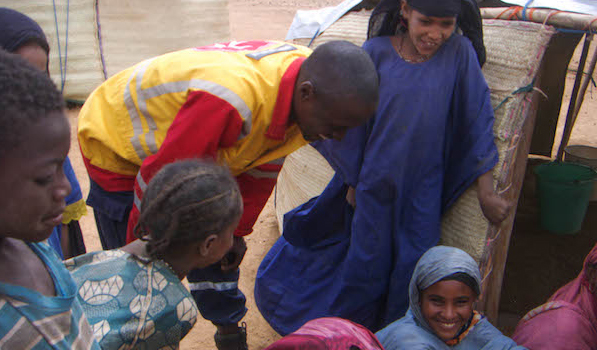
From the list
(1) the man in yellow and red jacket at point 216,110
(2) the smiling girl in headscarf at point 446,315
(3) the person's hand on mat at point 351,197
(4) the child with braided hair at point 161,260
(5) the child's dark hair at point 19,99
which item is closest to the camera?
(5) the child's dark hair at point 19,99

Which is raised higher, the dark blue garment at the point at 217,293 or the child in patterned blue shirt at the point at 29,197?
the child in patterned blue shirt at the point at 29,197

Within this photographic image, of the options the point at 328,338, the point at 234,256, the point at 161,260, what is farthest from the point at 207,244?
the point at 234,256

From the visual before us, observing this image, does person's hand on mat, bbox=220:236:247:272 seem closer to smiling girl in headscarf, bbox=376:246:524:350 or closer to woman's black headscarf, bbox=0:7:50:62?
smiling girl in headscarf, bbox=376:246:524:350

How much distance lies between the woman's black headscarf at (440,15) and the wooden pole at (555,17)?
0.43 metres

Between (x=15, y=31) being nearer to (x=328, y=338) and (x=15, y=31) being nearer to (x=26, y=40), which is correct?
(x=26, y=40)

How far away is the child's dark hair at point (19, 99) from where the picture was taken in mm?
659

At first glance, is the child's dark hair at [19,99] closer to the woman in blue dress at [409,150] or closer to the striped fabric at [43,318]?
the striped fabric at [43,318]

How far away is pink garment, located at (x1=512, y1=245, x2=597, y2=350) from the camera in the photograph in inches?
79.3

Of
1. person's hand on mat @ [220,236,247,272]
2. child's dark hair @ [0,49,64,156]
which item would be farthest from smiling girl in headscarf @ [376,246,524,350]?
child's dark hair @ [0,49,64,156]

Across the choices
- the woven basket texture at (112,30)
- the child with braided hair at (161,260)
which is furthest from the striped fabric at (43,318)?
the woven basket texture at (112,30)

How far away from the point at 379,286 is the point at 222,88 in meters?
1.25

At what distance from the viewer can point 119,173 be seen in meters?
1.79

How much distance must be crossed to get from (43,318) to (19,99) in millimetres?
313

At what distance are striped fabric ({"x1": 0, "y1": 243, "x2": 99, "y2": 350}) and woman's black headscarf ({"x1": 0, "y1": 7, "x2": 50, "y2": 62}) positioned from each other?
1064 mm
